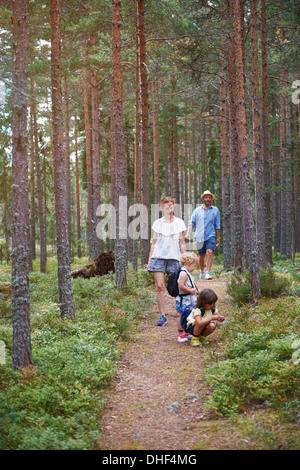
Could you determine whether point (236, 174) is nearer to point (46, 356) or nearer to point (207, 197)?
point (207, 197)

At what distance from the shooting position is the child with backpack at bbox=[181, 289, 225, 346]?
662 cm

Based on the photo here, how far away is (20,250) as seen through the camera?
5.34 metres

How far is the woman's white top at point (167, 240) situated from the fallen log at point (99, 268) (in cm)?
722

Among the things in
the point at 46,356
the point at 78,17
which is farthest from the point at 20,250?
the point at 78,17

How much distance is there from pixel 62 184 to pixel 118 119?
13.4 feet

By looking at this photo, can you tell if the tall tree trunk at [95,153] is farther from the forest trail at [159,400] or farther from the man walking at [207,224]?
the forest trail at [159,400]

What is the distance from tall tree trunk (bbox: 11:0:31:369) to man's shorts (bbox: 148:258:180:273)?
3324 mm

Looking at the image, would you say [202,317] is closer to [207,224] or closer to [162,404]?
[162,404]

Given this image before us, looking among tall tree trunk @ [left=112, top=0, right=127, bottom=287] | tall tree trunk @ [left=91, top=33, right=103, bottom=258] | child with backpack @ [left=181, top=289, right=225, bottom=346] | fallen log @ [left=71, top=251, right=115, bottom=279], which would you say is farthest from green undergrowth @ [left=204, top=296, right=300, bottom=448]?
tall tree trunk @ [left=91, top=33, right=103, bottom=258]

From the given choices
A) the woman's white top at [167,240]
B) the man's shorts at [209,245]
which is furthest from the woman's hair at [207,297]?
the man's shorts at [209,245]

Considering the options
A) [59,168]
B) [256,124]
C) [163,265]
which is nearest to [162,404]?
[163,265]

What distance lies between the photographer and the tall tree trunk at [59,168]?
25.4 feet

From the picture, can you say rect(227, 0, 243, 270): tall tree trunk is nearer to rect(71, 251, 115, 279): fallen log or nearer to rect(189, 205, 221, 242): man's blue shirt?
rect(189, 205, 221, 242): man's blue shirt

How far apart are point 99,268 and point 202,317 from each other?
893cm
